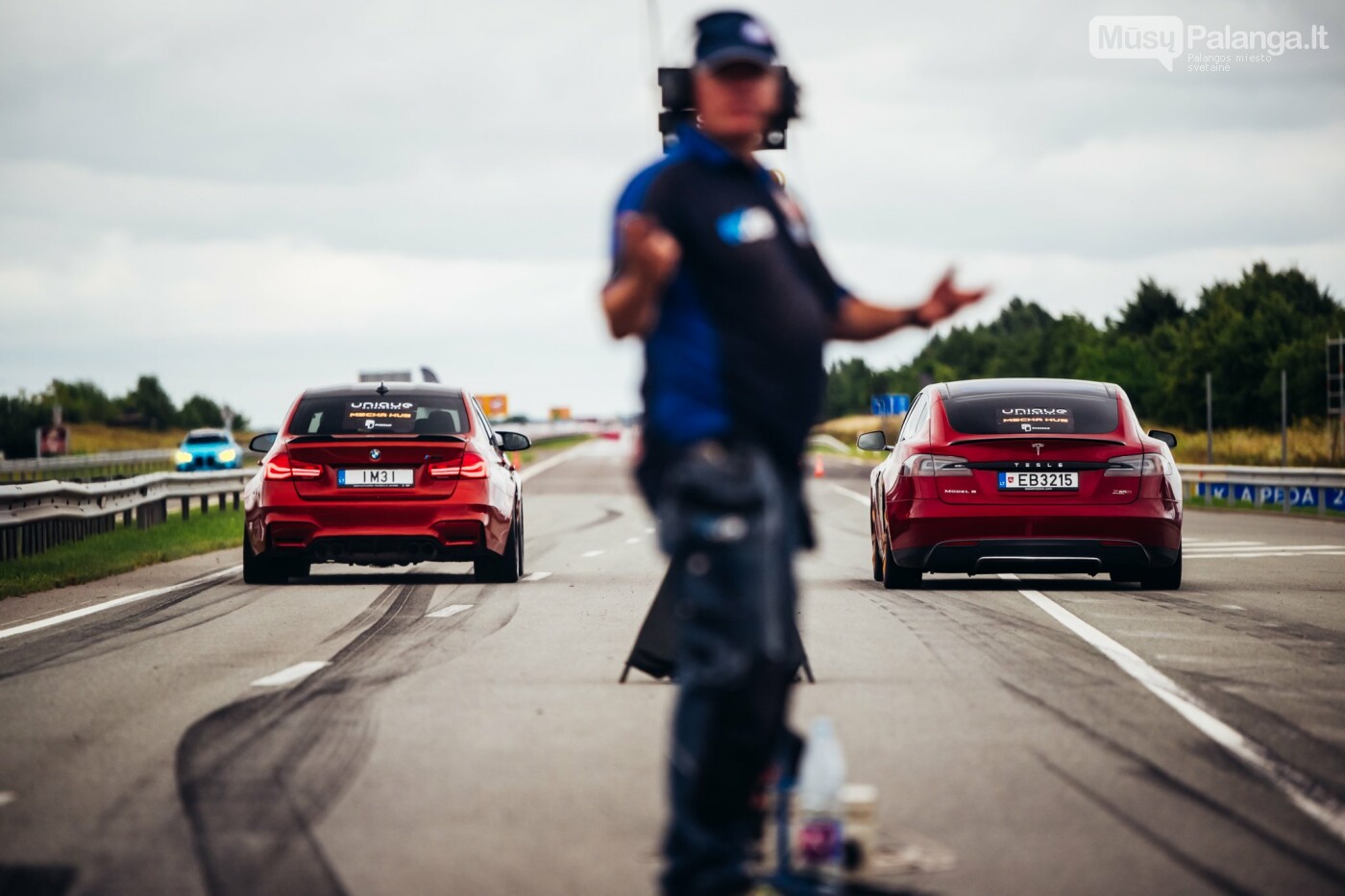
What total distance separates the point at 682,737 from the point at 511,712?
3926mm

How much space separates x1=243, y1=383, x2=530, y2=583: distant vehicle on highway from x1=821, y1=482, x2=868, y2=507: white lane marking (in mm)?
21143

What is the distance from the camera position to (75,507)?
66.2 feet

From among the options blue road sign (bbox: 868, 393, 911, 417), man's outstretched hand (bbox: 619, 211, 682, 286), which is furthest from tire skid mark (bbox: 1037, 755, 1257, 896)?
blue road sign (bbox: 868, 393, 911, 417)

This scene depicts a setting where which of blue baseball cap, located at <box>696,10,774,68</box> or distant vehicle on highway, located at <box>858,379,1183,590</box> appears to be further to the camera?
distant vehicle on highway, located at <box>858,379,1183,590</box>

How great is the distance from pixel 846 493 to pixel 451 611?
3116 centimetres

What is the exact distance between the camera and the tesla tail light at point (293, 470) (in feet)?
50.3

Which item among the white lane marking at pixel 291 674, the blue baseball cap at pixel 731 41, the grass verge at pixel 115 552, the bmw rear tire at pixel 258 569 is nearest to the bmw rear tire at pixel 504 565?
the bmw rear tire at pixel 258 569

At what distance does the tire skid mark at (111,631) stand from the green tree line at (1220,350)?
47330 mm

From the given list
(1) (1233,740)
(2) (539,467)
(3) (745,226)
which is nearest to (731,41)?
(3) (745,226)

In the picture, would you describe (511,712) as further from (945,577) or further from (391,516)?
(945,577)

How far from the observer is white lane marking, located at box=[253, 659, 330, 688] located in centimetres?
892

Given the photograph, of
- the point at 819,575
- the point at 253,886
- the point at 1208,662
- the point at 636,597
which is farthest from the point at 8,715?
the point at 819,575

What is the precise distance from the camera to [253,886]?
4906 millimetres

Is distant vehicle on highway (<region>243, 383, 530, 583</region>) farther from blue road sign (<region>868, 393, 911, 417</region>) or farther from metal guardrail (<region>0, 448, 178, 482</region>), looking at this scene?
blue road sign (<region>868, 393, 911, 417</region>)
